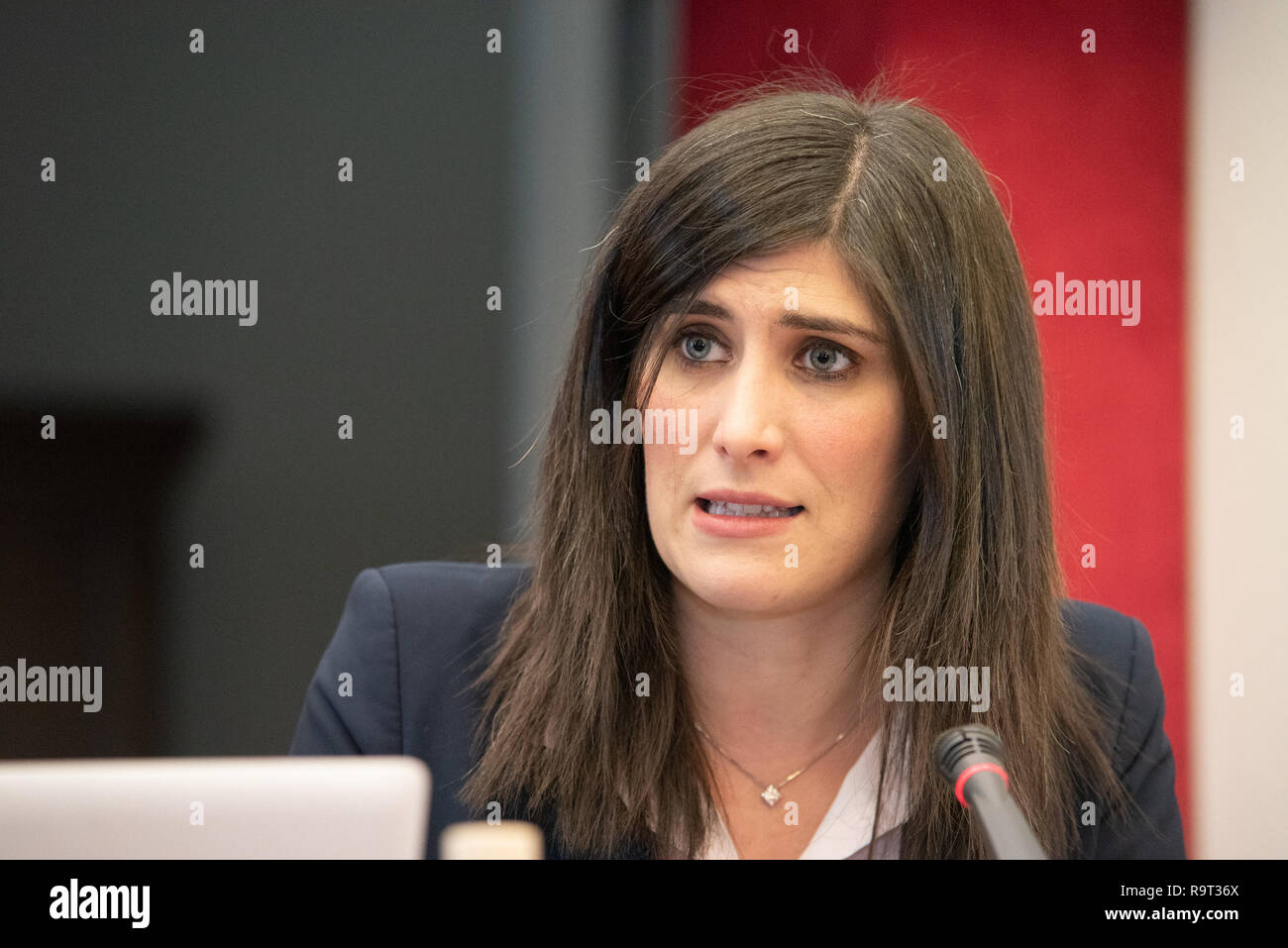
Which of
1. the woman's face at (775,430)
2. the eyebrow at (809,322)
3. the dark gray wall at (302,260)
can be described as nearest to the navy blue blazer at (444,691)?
the dark gray wall at (302,260)

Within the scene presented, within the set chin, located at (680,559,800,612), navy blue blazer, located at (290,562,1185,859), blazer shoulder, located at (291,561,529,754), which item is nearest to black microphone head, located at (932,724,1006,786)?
chin, located at (680,559,800,612)

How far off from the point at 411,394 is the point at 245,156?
1.08 ft

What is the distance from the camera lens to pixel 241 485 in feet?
4.58

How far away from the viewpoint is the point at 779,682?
127cm

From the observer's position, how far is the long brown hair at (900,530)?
1165mm

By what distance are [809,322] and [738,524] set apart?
0.21 m

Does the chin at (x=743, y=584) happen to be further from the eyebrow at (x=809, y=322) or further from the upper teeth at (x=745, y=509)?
the eyebrow at (x=809, y=322)

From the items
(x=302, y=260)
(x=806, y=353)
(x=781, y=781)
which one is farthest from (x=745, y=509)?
(x=302, y=260)

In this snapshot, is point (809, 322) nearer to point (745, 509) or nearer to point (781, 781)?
point (745, 509)

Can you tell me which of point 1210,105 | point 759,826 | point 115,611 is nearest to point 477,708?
point 759,826

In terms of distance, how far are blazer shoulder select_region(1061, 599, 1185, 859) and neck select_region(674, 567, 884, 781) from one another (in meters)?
0.26

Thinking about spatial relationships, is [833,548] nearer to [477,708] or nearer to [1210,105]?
[477,708]

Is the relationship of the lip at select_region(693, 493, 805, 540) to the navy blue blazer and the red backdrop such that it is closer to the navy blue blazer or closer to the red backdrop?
the navy blue blazer

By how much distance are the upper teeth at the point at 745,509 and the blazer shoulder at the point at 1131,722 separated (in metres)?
0.39
